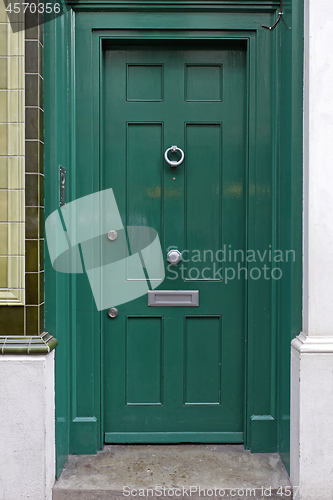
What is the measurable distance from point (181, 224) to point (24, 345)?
120 cm

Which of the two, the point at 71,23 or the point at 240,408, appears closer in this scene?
the point at 71,23

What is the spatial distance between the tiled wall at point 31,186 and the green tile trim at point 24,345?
3 centimetres

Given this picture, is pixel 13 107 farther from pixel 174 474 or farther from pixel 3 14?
pixel 174 474

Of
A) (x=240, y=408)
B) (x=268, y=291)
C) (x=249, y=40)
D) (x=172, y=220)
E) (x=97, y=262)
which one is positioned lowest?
(x=240, y=408)

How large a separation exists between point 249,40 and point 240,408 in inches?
94.1

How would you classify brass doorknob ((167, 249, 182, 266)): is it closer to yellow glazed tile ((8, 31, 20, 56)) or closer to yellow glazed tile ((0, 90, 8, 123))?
yellow glazed tile ((0, 90, 8, 123))

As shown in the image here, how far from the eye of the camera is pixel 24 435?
209 centimetres

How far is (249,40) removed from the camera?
2408mm

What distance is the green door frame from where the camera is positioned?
2301mm

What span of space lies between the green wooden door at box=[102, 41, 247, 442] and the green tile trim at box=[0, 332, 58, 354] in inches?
20.4

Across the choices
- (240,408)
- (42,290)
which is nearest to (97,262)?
(42,290)

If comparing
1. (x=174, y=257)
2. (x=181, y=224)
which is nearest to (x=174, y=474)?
(x=174, y=257)

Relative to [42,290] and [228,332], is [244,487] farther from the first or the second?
[42,290]

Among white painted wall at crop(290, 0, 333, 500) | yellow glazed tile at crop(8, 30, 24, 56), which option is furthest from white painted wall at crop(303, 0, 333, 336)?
yellow glazed tile at crop(8, 30, 24, 56)
